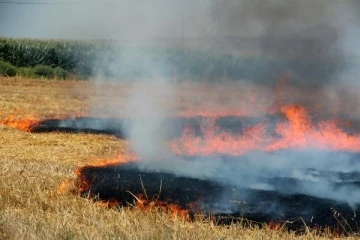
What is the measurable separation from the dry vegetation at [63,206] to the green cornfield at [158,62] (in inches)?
148

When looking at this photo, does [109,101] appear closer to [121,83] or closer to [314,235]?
[121,83]

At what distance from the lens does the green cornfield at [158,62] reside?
16.1m

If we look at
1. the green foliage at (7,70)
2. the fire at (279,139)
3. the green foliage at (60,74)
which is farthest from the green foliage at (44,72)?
the fire at (279,139)

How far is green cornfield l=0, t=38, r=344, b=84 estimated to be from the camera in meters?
16.1

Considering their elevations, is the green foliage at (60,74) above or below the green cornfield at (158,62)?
below

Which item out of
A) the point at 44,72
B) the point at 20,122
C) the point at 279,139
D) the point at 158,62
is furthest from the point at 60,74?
the point at 279,139

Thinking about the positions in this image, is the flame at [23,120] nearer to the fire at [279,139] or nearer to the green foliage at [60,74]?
the fire at [279,139]

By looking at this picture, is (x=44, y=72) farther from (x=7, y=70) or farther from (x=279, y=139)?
(x=279, y=139)

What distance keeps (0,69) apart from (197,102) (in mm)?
14529

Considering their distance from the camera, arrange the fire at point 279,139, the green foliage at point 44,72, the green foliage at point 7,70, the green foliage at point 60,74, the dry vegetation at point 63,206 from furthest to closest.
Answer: the green foliage at point 44,72 → the green foliage at point 60,74 → the green foliage at point 7,70 → the fire at point 279,139 → the dry vegetation at point 63,206

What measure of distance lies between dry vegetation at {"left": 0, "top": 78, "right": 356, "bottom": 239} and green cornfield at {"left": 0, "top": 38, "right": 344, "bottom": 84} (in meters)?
3.76

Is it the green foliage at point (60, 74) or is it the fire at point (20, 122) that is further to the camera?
the green foliage at point (60, 74)

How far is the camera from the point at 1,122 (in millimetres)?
16609

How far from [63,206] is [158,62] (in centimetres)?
1135
